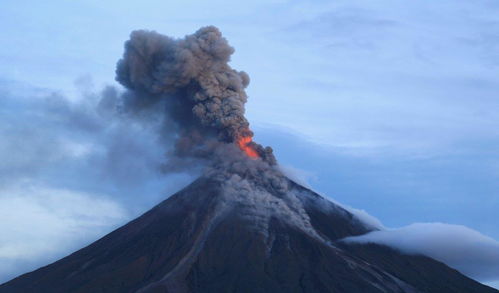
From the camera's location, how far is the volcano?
2881 inches

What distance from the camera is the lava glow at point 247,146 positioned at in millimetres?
84062

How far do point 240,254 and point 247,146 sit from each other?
1149 cm

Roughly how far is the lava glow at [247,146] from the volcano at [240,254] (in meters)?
2.27

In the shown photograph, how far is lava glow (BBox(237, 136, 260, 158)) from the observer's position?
8406 cm

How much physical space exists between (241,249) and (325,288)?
8.21m

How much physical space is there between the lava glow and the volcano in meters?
2.27

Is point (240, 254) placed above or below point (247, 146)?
below

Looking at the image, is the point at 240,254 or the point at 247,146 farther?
the point at 247,146

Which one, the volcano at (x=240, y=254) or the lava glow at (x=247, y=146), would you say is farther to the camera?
the lava glow at (x=247, y=146)

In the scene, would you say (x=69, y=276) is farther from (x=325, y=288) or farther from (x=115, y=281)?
(x=325, y=288)

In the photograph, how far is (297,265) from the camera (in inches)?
2975

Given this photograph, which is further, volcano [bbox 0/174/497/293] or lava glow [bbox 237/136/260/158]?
lava glow [bbox 237/136/260/158]

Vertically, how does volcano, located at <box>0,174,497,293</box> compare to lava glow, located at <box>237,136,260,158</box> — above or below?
below

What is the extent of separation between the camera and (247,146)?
85.1m
